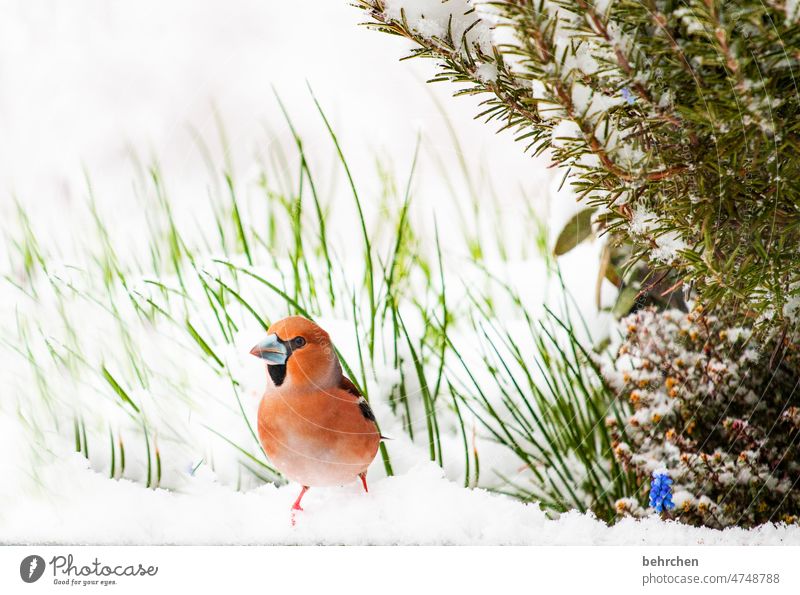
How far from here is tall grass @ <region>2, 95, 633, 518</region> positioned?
57 centimetres

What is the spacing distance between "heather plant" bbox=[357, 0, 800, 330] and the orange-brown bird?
23cm

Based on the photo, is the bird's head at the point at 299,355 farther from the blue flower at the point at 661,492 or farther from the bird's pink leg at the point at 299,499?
the blue flower at the point at 661,492

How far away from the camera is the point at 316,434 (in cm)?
52

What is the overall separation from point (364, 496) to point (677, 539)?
0.87ft

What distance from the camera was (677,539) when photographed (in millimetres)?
576

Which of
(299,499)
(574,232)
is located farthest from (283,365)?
(574,232)

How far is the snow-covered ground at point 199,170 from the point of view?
0.56 metres

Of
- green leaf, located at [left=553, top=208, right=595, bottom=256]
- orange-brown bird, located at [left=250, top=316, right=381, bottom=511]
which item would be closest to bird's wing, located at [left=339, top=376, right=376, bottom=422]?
orange-brown bird, located at [left=250, top=316, right=381, bottom=511]

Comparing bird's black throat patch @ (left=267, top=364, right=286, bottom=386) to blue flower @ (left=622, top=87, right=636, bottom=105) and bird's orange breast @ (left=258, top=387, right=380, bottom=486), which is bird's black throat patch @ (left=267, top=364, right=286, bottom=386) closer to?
bird's orange breast @ (left=258, top=387, right=380, bottom=486)

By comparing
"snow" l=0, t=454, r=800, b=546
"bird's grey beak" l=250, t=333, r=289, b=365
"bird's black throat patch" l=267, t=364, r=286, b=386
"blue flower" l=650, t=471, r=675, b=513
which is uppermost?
"bird's grey beak" l=250, t=333, r=289, b=365

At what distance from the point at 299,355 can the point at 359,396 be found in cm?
6
